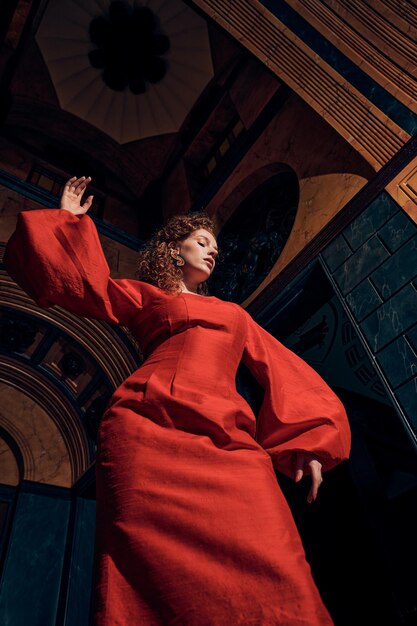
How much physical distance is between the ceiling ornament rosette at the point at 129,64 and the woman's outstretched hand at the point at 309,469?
606cm

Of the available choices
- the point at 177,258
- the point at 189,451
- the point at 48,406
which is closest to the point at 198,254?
the point at 177,258

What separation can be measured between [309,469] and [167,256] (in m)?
1.04

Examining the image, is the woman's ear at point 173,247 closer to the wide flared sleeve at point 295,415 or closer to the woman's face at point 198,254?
the woman's face at point 198,254

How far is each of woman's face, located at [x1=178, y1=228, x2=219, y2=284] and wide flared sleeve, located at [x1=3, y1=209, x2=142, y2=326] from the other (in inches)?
14.3

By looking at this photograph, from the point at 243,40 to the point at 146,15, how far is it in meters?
2.96

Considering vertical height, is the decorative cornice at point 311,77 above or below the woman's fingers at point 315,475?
above

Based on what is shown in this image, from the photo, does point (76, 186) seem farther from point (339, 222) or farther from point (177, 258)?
point (339, 222)

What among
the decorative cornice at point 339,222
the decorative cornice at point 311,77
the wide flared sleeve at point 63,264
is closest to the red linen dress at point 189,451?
the wide flared sleeve at point 63,264

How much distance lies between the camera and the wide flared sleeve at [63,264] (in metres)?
1.25

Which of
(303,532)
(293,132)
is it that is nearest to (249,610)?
(303,532)

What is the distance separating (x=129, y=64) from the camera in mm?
5902

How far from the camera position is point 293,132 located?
3.86 meters

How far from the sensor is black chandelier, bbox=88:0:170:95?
5.54m

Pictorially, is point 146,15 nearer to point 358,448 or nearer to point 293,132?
point 293,132
